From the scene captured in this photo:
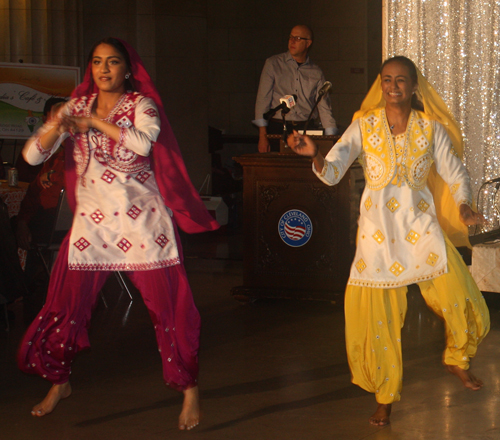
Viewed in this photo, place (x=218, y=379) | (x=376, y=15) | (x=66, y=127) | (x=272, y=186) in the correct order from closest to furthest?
(x=66, y=127) < (x=218, y=379) < (x=272, y=186) < (x=376, y=15)

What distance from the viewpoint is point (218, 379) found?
347 centimetres

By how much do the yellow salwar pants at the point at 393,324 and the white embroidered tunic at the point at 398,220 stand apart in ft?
0.22

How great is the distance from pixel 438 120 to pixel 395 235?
578 mm

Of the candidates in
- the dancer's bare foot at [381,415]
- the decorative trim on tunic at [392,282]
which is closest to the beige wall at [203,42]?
the decorative trim on tunic at [392,282]

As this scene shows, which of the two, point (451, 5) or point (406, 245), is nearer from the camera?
point (406, 245)

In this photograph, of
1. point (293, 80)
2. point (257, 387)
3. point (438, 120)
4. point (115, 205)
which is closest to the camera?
point (115, 205)

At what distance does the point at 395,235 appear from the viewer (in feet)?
9.55

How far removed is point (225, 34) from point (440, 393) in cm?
868

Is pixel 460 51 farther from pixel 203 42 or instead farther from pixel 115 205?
pixel 203 42

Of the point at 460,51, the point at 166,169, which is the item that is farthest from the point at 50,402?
the point at 460,51

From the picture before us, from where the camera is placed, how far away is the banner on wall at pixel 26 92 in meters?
7.43

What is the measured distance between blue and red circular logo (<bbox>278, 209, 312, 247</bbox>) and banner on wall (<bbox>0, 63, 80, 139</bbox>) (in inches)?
146

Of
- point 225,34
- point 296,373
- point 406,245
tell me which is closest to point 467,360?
point 406,245

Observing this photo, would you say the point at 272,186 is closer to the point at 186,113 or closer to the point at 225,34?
the point at 186,113
